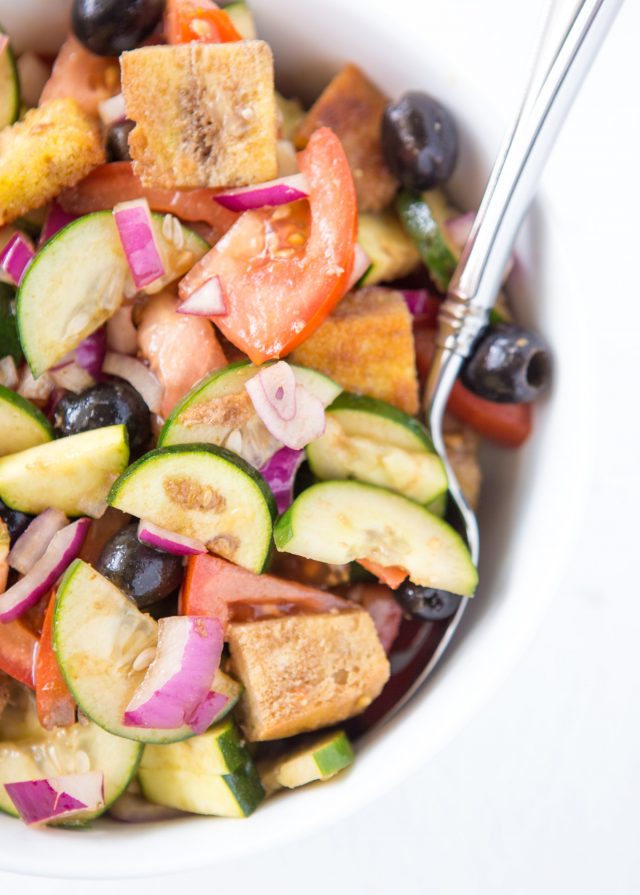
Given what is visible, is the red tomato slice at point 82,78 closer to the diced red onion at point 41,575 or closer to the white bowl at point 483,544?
the white bowl at point 483,544

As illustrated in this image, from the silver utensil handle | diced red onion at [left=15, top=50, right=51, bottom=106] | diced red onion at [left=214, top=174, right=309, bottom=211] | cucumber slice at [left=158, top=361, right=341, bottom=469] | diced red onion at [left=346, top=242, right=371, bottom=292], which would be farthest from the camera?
diced red onion at [left=15, top=50, right=51, bottom=106]

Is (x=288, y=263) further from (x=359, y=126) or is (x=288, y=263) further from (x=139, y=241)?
(x=359, y=126)

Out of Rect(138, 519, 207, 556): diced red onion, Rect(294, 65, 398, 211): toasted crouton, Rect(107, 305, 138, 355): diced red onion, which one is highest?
Rect(294, 65, 398, 211): toasted crouton

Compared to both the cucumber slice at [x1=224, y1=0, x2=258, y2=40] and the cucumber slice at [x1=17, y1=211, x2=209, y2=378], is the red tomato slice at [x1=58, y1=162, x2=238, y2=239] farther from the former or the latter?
the cucumber slice at [x1=224, y1=0, x2=258, y2=40]

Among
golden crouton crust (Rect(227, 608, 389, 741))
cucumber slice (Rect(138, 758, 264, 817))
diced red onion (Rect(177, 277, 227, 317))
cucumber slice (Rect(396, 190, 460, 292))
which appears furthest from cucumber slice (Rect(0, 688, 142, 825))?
cucumber slice (Rect(396, 190, 460, 292))

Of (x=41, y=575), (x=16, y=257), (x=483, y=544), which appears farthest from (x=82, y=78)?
(x=483, y=544)

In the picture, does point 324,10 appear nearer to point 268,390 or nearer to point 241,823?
point 268,390
